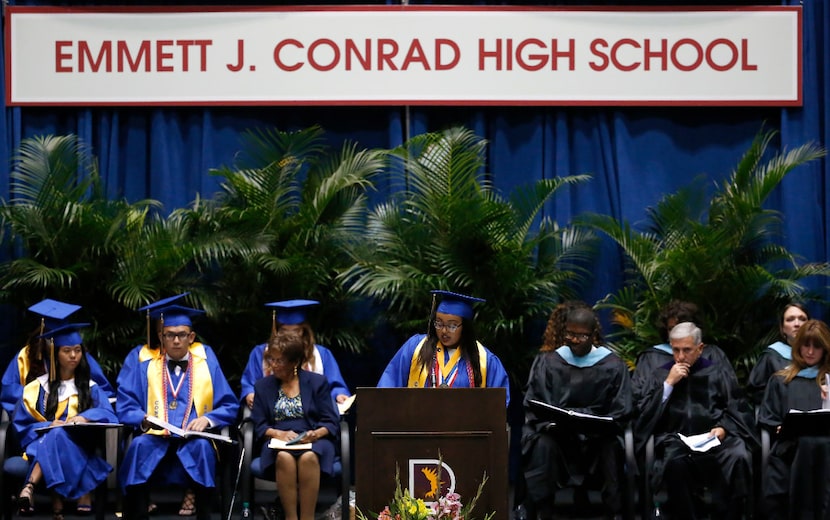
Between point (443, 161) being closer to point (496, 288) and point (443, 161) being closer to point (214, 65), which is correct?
point (496, 288)

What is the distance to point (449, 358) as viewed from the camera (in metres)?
6.93

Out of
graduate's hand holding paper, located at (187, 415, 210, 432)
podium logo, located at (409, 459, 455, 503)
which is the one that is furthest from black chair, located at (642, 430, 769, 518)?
graduate's hand holding paper, located at (187, 415, 210, 432)

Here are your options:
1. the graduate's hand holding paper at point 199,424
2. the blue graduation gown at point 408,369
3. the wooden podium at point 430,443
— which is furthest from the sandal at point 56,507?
the wooden podium at point 430,443

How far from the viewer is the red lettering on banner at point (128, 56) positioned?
8156mm

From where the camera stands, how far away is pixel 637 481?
266 inches

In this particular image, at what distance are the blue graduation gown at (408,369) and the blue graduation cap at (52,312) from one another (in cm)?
184

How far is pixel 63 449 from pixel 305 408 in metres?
1.31

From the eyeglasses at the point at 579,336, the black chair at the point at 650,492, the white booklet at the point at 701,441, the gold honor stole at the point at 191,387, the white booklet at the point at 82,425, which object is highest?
the eyeglasses at the point at 579,336

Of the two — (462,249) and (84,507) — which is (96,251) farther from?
(462,249)

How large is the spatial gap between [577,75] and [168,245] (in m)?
3.01

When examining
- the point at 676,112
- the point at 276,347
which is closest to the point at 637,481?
the point at 276,347

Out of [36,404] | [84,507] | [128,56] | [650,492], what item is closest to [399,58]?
[128,56]

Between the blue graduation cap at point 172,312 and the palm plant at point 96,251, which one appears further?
the palm plant at point 96,251

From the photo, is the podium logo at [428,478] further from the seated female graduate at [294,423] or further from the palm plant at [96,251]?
the palm plant at [96,251]
